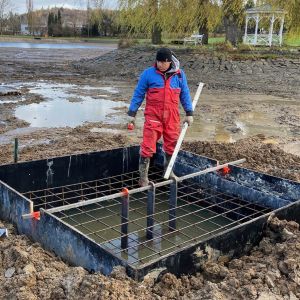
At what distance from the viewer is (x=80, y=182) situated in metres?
5.87

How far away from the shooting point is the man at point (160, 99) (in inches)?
209

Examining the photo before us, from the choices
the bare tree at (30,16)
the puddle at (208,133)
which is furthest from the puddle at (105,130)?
Result: the bare tree at (30,16)

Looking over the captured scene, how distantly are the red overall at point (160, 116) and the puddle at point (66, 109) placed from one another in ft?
15.3

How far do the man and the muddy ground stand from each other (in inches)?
67.9

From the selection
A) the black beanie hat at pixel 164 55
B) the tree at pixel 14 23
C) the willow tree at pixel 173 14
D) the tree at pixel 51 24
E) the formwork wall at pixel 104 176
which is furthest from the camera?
the tree at pixel 14 23

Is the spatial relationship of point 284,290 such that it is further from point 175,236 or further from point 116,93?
point 116,93

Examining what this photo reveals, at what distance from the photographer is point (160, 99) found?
535 cm

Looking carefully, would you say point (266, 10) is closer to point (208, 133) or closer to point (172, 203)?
point (208, 133)

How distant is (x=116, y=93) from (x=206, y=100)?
9.38ft

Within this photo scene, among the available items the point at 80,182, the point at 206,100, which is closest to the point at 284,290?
the point at 80,182

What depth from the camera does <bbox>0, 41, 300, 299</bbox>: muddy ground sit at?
3225 millimetres

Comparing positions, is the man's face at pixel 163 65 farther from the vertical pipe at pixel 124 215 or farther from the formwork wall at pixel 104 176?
the vertical pipe at pixel 124 215

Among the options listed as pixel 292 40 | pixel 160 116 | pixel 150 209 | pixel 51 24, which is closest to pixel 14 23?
pixel 51 24

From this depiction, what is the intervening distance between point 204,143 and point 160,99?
2.26 m
